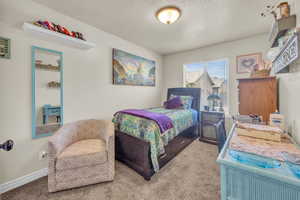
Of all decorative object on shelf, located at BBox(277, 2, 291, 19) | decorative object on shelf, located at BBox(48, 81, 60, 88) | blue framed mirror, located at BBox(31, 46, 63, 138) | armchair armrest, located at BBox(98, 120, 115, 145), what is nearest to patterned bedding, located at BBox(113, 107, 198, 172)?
armchair armrest, located at BBox(98, 120, 115, 145)

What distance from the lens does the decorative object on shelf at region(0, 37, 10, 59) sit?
158cm

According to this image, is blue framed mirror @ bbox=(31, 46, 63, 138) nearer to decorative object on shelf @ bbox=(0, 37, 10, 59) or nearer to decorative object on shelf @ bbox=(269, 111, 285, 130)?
decorative object on shelf @ bbox=(0, 37, 10, 59)

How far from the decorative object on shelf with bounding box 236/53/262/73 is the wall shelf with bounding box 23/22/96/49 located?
3501 mm

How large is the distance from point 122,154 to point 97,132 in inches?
23.8

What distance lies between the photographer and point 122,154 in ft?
7.29

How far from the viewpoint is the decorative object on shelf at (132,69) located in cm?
293

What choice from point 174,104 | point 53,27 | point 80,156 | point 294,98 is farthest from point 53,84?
point 294,98

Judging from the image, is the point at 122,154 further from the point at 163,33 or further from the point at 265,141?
the point at 163,33

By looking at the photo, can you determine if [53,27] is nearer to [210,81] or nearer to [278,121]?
[278,121]

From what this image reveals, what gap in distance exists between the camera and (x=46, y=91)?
194 cm

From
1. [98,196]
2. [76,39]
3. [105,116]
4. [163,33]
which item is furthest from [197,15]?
[98,196]

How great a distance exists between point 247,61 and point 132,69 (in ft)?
9.55

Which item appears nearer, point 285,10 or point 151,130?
point 285,10

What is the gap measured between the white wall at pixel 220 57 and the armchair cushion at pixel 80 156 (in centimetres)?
327
